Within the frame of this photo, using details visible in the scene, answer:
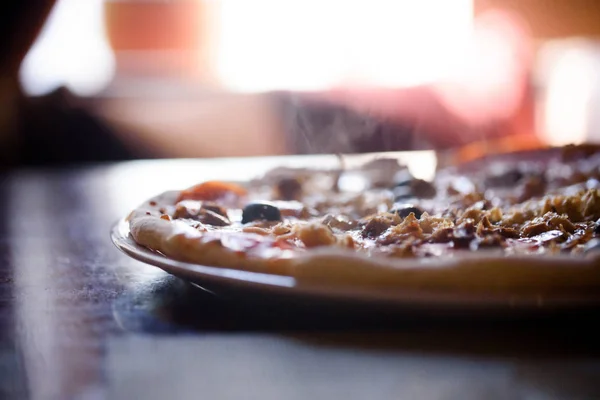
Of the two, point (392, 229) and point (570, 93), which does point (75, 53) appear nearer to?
point (570, 93)

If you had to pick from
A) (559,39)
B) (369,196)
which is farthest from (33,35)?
(559,39)

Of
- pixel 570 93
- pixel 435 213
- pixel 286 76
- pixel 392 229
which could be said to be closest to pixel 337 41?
pixel 286 76

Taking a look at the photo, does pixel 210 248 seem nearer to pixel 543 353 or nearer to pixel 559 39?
pixel 543 353

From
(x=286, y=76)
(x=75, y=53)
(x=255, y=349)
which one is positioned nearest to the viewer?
(x=255, y=349)

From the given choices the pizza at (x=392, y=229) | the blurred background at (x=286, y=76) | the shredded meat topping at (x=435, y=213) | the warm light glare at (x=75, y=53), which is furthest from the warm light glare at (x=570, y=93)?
the pizza at (x=392, y=229)

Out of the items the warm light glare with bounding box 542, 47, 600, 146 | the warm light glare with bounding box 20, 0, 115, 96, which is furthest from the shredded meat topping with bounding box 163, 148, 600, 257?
the warm light glare with bounding box 542, 47, 600, 146

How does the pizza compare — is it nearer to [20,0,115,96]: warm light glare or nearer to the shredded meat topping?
the shredded meat topping

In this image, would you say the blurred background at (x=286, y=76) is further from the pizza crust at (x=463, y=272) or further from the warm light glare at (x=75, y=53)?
the pizza crust at (x=463, y=272)

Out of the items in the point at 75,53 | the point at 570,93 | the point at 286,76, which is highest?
the point at 75,53
